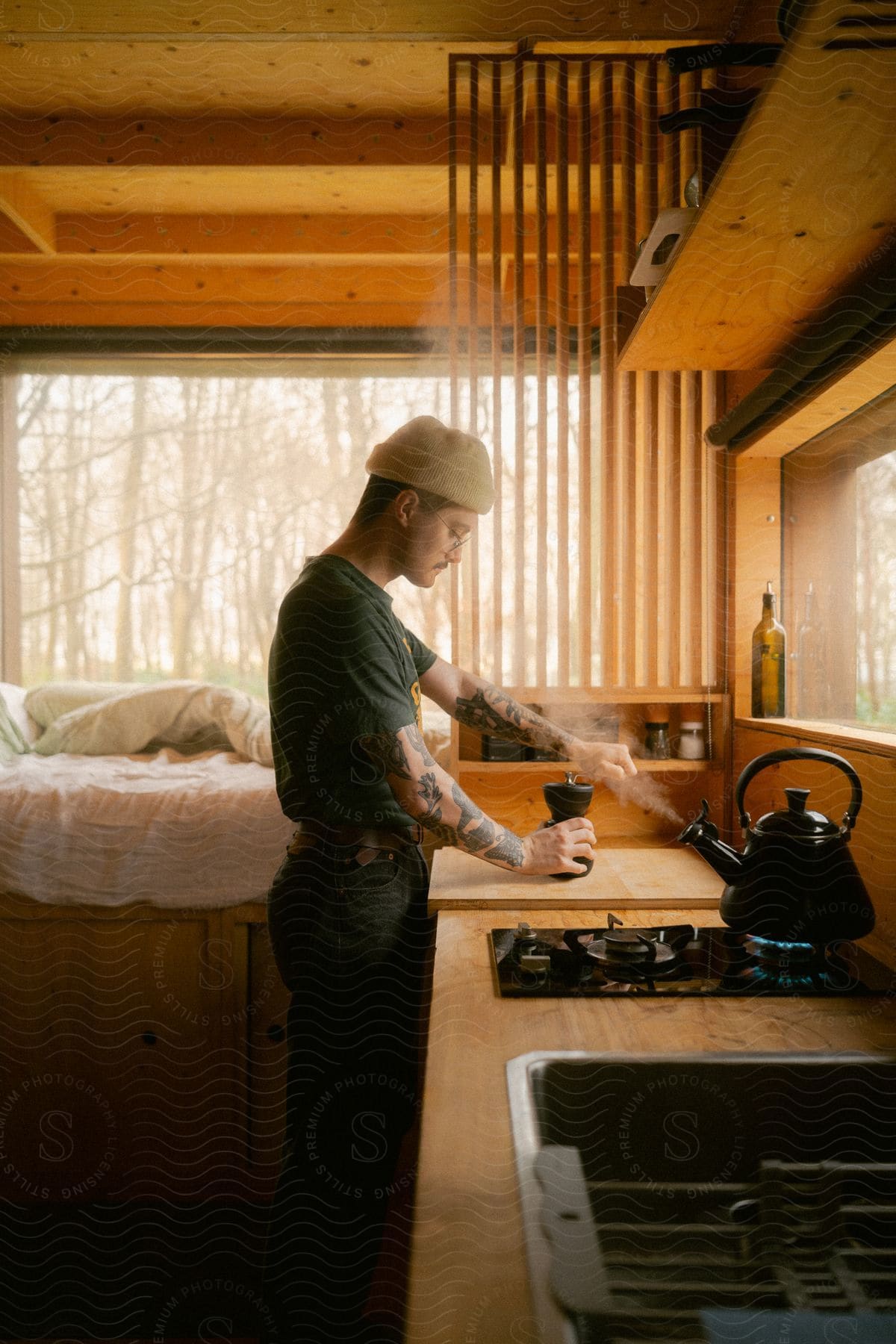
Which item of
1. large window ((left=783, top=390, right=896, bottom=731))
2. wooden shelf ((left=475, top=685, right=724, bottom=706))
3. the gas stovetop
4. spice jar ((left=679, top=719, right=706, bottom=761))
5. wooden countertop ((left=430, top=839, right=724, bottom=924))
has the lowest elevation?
wooden countertop ((left=430, top=839, right=724, bottom=924))

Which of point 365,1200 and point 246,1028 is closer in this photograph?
A: point 365,1200

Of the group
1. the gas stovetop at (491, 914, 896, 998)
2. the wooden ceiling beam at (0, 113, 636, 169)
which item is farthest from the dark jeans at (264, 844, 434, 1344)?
the wooden ceiling beam at (0, 113, 636, 169)

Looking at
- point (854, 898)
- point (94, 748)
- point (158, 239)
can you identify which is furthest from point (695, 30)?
point (94, 748)

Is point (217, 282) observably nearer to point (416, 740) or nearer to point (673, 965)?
point (416, 740)

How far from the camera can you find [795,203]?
92 centimetres

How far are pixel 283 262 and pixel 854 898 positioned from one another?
2.77 m

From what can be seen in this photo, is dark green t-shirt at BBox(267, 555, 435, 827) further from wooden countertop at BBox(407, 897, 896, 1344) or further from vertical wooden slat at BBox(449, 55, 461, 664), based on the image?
vertical wooden slat at BBox(449, 55, 461, 664)

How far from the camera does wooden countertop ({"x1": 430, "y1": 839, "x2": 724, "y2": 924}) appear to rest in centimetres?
129

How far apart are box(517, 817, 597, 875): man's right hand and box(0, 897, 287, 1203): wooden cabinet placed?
0.80 metres

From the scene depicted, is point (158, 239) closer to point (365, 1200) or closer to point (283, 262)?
point (283, 262)

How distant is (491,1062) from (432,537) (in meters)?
0.92

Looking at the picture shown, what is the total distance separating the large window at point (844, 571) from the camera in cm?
136

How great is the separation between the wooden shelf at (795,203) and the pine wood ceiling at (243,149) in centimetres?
112

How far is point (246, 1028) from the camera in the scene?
1827 mm
